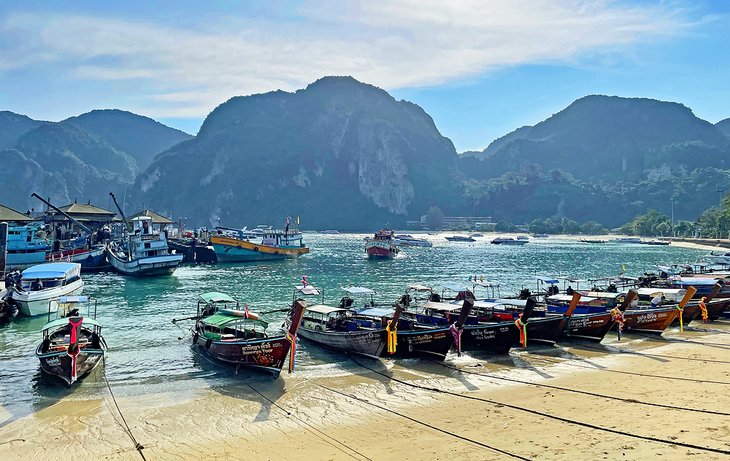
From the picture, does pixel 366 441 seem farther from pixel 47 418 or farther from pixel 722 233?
pixel 722 233

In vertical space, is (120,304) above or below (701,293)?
below

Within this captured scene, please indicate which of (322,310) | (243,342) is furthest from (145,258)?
(243,342)

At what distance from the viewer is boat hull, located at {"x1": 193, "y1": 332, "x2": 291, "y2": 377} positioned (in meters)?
22.6

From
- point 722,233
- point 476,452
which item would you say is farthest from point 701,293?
point 722,233

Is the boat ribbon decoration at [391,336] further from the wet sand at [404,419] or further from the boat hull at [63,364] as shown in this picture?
the boat hull at [63,364]

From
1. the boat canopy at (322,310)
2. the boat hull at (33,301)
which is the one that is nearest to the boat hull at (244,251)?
the boat hull at (33,301)

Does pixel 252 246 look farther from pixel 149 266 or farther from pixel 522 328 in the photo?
pixel 522 328

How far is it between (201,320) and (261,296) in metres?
22.6

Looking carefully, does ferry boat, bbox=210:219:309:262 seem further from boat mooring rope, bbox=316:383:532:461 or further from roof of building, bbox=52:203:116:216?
boat mooring rope, bbox=316:383:532:461

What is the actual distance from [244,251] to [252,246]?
6.28 ft

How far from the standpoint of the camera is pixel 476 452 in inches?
567

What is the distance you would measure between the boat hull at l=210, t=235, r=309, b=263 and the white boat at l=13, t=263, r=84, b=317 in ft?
150

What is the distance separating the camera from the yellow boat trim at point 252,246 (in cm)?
9338

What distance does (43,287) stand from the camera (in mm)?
41844
